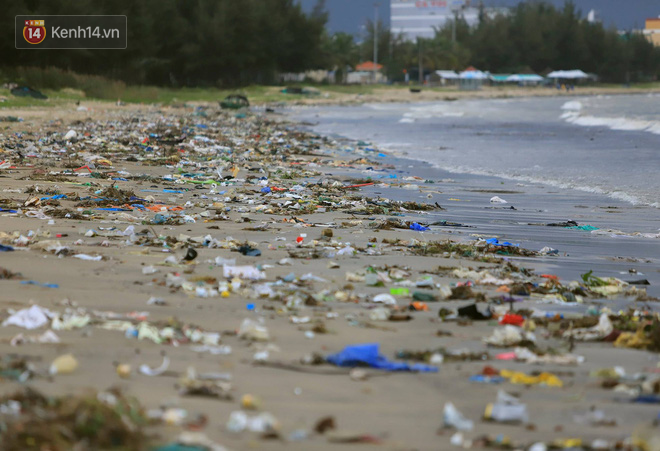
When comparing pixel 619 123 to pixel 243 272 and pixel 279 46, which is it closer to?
pixel 243 272

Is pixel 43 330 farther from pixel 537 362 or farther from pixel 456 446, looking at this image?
pixel 537 362

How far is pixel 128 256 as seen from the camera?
20.0ft

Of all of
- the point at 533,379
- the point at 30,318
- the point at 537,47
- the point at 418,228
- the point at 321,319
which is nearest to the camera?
Result: the point at 533,379

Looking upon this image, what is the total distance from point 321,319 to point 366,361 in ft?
2.81

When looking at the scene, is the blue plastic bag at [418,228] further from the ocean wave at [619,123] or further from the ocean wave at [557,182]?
the ocean wave at [619,123]

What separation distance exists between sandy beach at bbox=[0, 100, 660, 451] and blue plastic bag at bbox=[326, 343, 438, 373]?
0.03 m

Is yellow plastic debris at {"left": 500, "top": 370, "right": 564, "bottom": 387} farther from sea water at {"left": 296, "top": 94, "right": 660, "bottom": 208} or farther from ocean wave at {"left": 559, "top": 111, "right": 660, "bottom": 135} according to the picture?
ocean wave at {"left": 559, "top": 111, "right": 660, "bottom": 135}

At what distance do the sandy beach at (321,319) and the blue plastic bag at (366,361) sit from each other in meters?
0.03

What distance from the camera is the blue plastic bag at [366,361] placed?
385 cm

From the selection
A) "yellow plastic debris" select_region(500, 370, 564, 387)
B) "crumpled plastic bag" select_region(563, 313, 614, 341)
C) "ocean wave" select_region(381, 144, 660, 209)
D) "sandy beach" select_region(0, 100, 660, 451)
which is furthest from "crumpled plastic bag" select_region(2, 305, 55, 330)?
"ocean wave" select_region(381, 144, 660, 209)

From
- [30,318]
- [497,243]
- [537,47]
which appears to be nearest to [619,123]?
[497,243]

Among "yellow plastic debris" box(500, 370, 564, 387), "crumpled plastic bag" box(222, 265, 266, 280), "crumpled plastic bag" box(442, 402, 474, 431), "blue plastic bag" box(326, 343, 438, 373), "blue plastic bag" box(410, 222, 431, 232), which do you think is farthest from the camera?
"blue plastic bag" box(410, 222, 431, 232)

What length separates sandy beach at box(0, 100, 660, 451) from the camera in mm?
3188

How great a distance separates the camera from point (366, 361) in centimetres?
385
